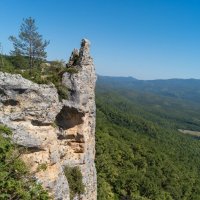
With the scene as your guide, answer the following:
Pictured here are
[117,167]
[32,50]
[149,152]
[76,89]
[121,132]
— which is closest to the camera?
[76,89]

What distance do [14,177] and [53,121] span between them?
18.0ft

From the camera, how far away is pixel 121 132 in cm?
10562

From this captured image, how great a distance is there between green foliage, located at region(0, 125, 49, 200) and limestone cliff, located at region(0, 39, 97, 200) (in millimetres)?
902

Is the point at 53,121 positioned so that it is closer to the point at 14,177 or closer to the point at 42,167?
the point at 42,167

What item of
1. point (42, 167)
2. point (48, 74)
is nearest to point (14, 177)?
point (42, 167)

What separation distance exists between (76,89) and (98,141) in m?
51.8

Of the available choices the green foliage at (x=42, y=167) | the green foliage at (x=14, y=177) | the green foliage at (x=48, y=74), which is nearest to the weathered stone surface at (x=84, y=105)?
the green foliage at (x=48, y=74)

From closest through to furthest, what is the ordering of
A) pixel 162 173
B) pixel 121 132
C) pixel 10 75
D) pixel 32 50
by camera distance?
pixel 10 75
pixel 32 50
pixel 162 173
pixel 121 132

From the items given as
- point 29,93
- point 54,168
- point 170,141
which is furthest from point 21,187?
point 170,141

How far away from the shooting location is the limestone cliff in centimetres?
2100

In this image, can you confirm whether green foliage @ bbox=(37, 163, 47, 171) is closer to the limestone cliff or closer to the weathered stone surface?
the limestone cliff

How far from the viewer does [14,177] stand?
19562 millimetres

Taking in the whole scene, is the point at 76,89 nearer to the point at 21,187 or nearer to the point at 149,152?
the point at 21,187

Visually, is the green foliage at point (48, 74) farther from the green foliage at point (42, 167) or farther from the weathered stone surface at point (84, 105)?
the green foliage at point (42, 167)
